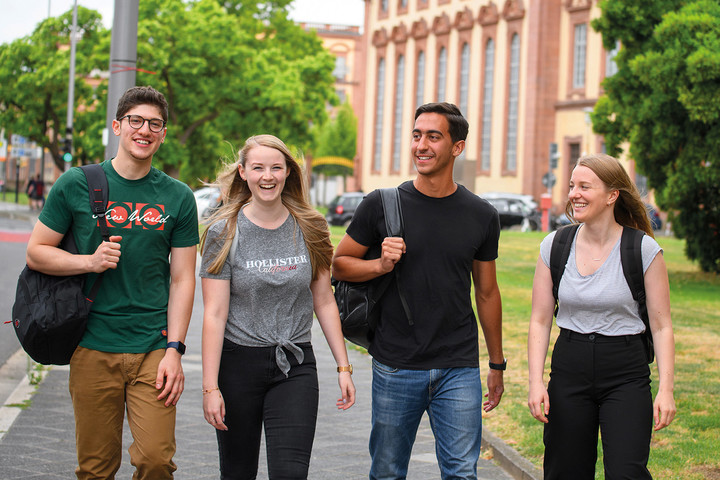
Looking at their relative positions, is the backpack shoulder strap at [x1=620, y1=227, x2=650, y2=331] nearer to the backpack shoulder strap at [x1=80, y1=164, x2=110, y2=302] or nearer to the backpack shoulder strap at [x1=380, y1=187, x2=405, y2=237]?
the backpack shoulder strap at [x1=380, y1=187, x2=405, y2=237]

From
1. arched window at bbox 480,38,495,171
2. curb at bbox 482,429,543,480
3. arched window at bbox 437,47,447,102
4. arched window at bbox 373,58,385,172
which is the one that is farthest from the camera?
arched window at bbox 373,58,385,172

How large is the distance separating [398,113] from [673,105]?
56.1m

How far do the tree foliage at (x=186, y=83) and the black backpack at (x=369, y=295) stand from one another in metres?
33.1

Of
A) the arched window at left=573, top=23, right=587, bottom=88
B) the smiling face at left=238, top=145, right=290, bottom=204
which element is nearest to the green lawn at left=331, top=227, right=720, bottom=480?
the smiling face at left=238, top=145, right=290, bottom=204

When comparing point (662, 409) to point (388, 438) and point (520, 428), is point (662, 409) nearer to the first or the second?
point (388, 438)

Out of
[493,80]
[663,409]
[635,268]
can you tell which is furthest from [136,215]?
[493,80]

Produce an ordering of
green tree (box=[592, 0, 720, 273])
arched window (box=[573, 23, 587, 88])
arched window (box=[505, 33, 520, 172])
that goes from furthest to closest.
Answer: arched window (box=[505, 33, 520, 172]) → arched window (box=[573, 23, 587, 88]) → green tree (box=[592, 0, 720, 273])

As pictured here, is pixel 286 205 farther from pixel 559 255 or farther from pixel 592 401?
pixel 592 401

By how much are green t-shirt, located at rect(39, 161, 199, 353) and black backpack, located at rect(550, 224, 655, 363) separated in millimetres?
1574

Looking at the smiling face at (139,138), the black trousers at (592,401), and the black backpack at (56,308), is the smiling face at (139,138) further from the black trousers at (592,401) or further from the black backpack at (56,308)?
the black trousers at (592,401)

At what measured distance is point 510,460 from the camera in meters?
6.62

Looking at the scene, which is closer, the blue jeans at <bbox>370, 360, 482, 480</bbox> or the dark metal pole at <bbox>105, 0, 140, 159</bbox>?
the blue jeans at <bbox>370, 360, 482, 480</bbox>

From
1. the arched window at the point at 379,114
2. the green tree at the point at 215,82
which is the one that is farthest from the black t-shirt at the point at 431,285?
the arched window at the point at 379,114

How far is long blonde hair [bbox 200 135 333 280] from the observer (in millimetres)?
4379
